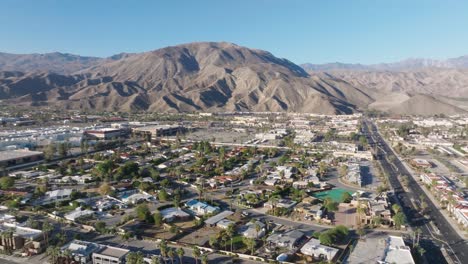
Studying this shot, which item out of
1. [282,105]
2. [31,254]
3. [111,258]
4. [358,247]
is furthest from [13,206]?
[282,105]

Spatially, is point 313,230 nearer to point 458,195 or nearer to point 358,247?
point 358,247

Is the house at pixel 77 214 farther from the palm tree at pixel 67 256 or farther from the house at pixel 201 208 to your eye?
the house at pixel 201 208

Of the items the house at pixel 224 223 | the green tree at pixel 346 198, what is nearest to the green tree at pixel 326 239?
the house at pixel 224 223

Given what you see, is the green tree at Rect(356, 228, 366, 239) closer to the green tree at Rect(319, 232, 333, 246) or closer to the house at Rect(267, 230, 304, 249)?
the green tree at Rect(319, 232, 333, 246)

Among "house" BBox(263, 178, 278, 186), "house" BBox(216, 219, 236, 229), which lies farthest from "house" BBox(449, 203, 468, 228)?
"house" BBox(216, 219, 236, 229)

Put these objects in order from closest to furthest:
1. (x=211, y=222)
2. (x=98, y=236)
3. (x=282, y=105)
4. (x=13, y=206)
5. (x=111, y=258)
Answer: (x=111, y=258) → (x=98, y=236) → (x=211, y=222) → (x=13, y=206) → (x=282, y=105)
